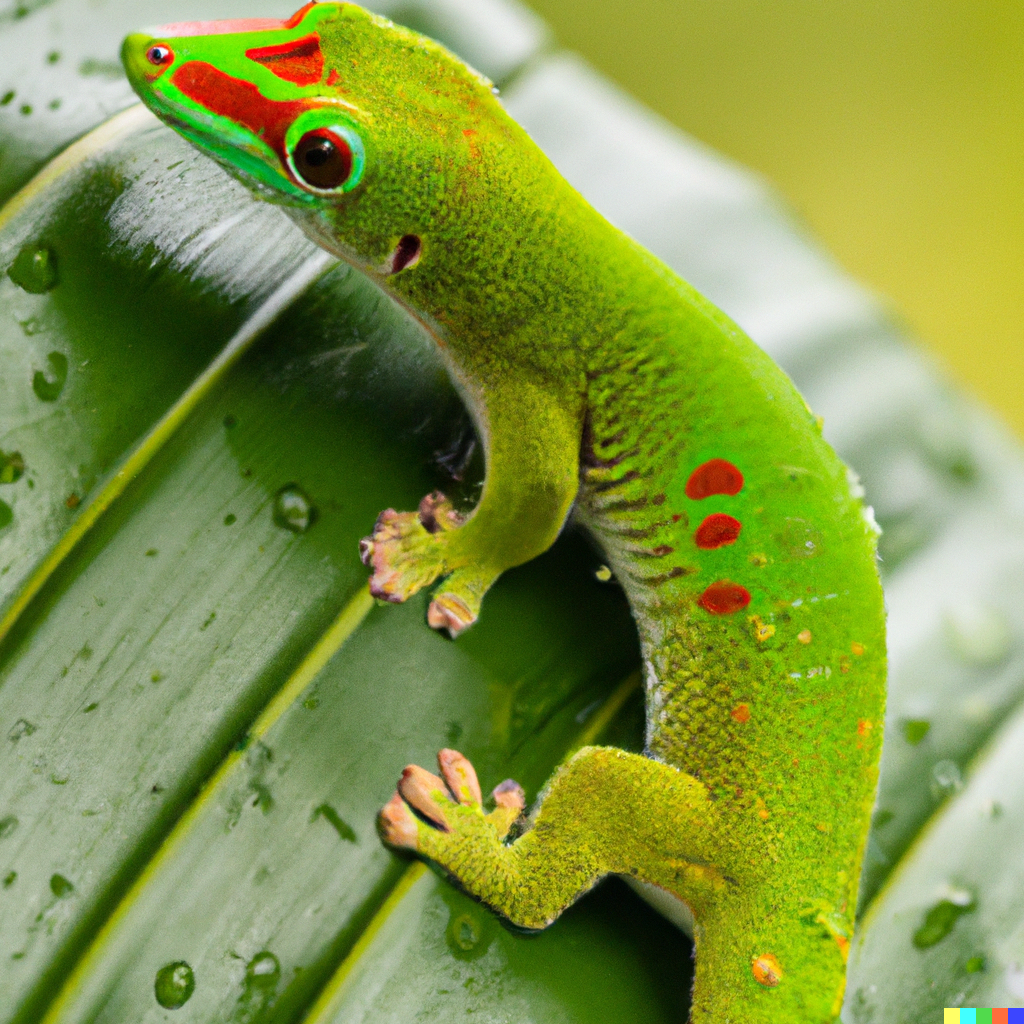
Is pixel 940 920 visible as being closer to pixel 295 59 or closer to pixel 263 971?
pixel 263 971

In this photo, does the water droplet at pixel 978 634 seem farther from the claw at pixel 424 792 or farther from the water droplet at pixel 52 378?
the water droplet at pixel 52 378

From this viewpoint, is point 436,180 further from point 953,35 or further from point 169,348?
point 953,35

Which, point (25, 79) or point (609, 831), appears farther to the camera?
point (25, 79)

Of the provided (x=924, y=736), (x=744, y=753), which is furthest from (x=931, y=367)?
(x=744, y=753)

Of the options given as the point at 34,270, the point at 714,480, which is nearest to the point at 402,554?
the point at 714,480

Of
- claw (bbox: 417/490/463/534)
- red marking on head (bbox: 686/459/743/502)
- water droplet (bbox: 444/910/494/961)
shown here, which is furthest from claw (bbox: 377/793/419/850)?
red marking on head (bbox: 686/459/743/502)

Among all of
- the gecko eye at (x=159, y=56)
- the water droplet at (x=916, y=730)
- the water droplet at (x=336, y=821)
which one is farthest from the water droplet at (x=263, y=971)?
the gecko eye at (x=159, y=56)
